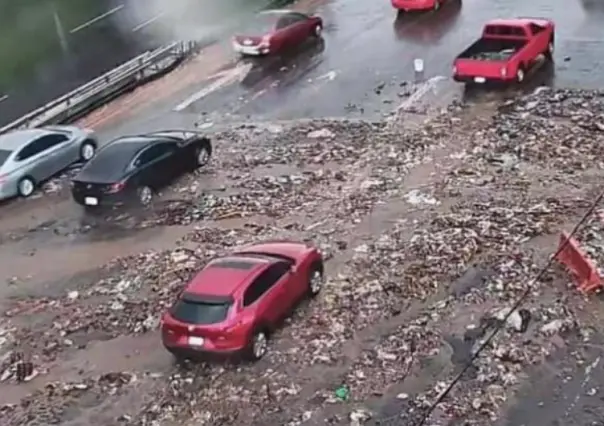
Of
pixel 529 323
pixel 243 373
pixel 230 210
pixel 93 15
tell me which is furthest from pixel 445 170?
pixel 93 15

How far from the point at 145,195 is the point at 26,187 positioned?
3.53m

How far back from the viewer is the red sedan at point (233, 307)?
18375 mm

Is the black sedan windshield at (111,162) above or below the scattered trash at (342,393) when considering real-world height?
above

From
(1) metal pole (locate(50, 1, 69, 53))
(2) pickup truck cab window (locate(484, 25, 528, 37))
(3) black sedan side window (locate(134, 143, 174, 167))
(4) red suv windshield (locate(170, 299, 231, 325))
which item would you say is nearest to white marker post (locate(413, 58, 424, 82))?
(2) pickup truck cab window (locate(484, 25, 528, 37))

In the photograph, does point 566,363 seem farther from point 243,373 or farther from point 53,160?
point 53,160

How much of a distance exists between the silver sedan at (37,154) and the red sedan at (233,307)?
9.50 metres

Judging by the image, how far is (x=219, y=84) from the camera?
34.4 metres

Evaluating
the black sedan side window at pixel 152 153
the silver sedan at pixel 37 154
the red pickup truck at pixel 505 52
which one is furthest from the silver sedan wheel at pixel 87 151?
the red pickup truck at pixel 505 52

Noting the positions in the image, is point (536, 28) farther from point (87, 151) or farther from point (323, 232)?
point (87, 151)

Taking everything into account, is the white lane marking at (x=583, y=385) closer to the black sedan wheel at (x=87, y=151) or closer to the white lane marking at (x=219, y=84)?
the black sedan wheel at (x=87, y=151)

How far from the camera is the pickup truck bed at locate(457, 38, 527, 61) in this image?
105 feet

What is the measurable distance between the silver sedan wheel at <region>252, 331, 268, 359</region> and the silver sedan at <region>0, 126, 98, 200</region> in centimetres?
1084

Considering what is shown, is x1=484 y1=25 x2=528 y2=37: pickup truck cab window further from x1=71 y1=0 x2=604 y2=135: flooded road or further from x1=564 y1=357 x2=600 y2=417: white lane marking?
x1=564 y1=357 x2=600 y2=417: white lane marking

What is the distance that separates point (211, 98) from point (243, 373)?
16028 millimetres
